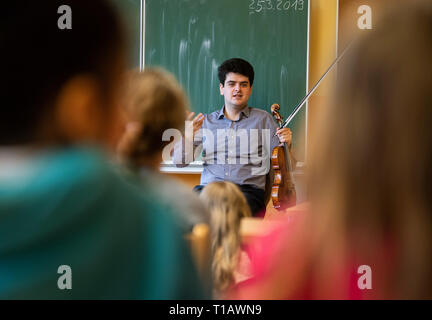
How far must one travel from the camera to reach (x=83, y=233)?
337mm

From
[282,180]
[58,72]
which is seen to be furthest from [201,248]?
[282,180]

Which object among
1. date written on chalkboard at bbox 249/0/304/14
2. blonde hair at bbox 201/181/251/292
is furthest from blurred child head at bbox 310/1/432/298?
date written on chalkboard at bbox 249/0/304/14

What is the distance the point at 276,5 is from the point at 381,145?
4.78 feet

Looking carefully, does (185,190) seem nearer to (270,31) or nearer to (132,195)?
→ (132,195)

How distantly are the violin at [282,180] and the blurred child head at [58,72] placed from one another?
1101 mm

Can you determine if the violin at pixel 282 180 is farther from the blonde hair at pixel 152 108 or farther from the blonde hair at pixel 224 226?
the blonde hair at pixel 152 108

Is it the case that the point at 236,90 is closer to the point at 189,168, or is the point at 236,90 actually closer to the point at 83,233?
the point at 189,168

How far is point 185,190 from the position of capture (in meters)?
0.41

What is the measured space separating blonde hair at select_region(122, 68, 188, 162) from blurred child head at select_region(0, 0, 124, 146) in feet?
0.49
